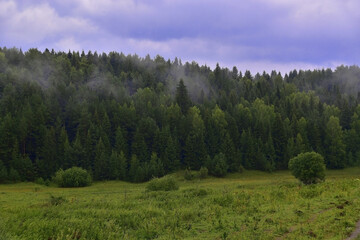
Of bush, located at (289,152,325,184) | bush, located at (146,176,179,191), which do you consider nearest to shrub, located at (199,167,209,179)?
bush, located at (146,176,179,191)

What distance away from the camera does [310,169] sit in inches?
2114

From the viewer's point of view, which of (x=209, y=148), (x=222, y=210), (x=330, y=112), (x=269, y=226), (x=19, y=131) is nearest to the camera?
(x=269, y=226)

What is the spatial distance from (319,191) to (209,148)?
8069 centimetres

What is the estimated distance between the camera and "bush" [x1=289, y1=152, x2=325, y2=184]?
5394 centimetres

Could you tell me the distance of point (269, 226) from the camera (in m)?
21.7

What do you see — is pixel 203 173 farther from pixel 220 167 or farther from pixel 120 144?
pixel 120 144

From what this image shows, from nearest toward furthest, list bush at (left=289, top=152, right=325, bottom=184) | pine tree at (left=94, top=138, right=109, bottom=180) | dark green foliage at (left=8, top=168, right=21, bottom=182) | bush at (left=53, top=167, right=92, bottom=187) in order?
bush at (left=289, top=152, right=325, bottom=184) → bush at (left=53, top=167, right=92, bottom=187) → dark green foliage at (left=8, top=168, right=21, bottom=182) → pine tree at (left=94, top=138, right=109, bottom=180)

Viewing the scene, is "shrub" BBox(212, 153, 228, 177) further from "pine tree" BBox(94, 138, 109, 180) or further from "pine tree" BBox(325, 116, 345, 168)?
"pine tree" BBox(325, 116, 345, 168)

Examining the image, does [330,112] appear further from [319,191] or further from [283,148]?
[319,191]

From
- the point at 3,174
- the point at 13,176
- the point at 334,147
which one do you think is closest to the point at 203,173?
the point at 13,176

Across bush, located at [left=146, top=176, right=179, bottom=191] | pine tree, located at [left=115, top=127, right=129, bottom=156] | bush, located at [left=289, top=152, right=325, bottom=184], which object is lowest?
bush, located at [left=146, top=176, right=179, bottom=191]

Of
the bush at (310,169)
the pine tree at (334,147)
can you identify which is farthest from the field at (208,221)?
the pine tree at (334,147)

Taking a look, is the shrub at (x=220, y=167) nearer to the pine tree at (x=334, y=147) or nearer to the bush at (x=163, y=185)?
the pine tree at (x=334, y=147)

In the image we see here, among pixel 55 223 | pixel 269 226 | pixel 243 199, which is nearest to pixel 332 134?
pixel 243 199
